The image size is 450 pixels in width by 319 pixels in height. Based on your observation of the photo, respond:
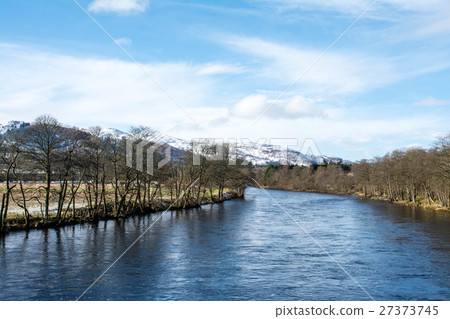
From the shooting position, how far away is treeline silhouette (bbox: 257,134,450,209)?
62.5 metres

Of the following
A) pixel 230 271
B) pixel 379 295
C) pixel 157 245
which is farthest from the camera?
pixel 157 245

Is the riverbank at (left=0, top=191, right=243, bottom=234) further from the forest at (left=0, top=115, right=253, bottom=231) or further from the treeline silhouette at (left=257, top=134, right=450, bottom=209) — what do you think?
the treeline silhouette at (left=257, top=134, right=450, bottom=209)

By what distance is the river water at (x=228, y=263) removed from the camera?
19.4 metres

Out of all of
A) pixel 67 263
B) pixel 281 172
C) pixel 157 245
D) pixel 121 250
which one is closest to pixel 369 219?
pixel 157 245

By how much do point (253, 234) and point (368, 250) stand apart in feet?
38.5

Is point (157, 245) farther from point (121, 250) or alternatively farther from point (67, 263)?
point (67, 263)

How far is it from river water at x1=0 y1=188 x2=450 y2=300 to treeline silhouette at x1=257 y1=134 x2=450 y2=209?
24174 millimetres

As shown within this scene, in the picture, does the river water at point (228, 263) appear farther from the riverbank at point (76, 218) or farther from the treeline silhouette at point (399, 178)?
the treeline silhouette at point (399, 178)

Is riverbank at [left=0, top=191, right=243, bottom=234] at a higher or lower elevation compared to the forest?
lower

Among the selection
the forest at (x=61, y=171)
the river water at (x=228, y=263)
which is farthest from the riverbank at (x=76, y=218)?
the river water at (x=228, y=263)

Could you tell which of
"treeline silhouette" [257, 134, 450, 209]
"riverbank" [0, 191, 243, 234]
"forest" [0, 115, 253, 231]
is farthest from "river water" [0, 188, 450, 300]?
"treeline silhouette" [257, 134, 450, 209]

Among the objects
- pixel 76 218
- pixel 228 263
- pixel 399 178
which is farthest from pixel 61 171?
pixel 399 178
